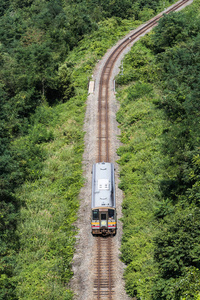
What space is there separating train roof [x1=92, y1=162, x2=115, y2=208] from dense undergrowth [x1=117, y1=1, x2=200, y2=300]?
313cm

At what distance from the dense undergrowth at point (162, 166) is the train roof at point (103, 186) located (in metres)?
3.13

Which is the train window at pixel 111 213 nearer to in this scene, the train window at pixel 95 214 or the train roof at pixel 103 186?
the train roof at pixel 103 186

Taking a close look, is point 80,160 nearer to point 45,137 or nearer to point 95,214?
point 45,137

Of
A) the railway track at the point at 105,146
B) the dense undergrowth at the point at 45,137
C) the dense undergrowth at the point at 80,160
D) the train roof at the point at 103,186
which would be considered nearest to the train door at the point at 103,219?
the train roof at the point at 103,186

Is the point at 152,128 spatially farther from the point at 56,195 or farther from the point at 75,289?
the point at 75,289

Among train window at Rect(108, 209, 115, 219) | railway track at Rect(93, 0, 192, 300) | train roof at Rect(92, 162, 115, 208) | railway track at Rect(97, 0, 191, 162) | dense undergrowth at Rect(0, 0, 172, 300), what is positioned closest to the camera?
railway track at Rect(93, 0, 192, 300)

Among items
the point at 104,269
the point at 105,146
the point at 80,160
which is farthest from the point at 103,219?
the point at 105,146

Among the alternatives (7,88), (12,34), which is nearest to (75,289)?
(7,88)

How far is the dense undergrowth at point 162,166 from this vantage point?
23.4m

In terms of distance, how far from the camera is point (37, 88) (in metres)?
57.3

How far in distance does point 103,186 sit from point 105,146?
12.0 meters

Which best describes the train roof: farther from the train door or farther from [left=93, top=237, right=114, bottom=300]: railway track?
[left=93, top=237, right=114, bottom=300]: railway track

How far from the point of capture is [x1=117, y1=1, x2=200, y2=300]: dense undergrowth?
76.8 feet

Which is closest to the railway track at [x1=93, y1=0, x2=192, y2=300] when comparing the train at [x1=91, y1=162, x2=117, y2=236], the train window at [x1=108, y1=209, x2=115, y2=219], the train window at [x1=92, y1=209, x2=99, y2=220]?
the train at [x1=91, y1=162, x2=117, y2=236]
